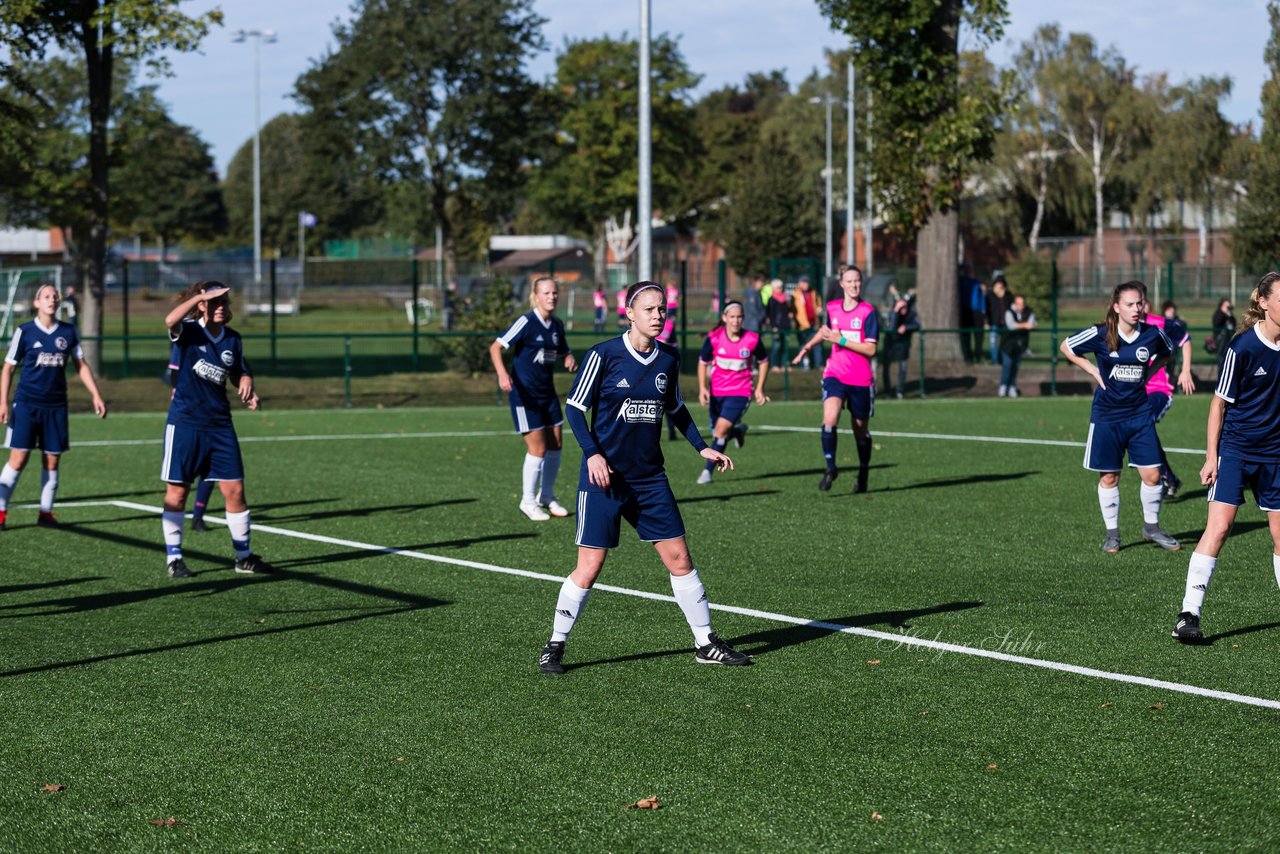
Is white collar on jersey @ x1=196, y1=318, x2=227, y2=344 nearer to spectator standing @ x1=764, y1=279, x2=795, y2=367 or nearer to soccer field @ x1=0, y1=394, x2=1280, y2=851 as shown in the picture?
soccer field @ x1=0, y1=394, x2=1280, y2=851

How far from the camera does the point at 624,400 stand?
7605 millimetres

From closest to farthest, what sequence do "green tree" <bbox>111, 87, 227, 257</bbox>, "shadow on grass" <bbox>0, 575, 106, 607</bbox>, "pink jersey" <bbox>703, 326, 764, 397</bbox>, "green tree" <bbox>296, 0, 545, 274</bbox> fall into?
"shadow on grass" <bbox>0, 575, 106, 607</bbox>
"pink jersey" <bbox>703, 326, 764, 397</bbox>
"green tree" <bbox>296, 0, 545, 274</bbox>
"green tree" <bbox>111, 87, 227, 257</bbox>

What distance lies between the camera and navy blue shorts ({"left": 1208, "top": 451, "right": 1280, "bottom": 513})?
803 centimetres

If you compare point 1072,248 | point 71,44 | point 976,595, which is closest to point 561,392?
point 71,44

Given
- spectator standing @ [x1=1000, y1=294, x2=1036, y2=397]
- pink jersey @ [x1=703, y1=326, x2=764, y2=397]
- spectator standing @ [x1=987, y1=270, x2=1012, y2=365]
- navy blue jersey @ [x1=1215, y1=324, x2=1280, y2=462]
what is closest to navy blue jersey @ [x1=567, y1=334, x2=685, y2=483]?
navy blue jersey @ [x1=1215, y1=324, x2=1280, y2=462]

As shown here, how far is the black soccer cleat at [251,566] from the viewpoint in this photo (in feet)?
35.9

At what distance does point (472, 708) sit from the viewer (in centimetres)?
709

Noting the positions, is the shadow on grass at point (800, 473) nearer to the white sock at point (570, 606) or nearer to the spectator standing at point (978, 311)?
the white sock at point (570, 606)

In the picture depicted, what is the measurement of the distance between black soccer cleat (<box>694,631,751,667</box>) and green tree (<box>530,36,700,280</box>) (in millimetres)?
72564

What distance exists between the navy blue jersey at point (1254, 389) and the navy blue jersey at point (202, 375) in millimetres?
6368

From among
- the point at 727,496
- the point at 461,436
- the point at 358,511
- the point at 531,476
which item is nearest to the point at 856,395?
the point at 727,496

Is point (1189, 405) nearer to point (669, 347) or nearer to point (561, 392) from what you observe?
point (561, 392)

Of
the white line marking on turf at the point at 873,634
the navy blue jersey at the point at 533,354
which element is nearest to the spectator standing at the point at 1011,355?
the navy blue jersey at the point at 533,354

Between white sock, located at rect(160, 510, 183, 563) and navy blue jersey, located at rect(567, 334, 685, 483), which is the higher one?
navy blue jersey, located at rect(567, 334, 685, 483)
